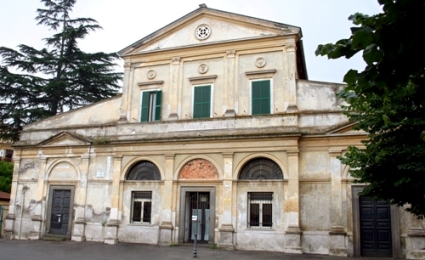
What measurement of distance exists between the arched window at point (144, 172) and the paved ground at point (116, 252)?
2924 millimetres

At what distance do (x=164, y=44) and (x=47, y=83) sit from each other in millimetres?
11184

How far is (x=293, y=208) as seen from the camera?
1570 cm

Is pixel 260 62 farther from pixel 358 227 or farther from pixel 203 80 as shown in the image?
pixel 358 227

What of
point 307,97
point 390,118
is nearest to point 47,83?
point 307,97

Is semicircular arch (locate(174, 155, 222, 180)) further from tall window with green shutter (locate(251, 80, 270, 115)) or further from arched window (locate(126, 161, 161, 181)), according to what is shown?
tall window with green shutter (locate(251, 80, 270, 115))

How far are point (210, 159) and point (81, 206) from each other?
6554 millimetres

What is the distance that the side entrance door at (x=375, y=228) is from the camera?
14.9 m

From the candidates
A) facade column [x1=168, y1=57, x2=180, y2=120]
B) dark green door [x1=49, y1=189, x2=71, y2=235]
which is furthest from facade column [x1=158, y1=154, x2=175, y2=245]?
dark green door [x1=49, y1=189, x2=71, y2=235]

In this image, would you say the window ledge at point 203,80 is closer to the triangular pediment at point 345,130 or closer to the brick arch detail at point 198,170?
the brick arch detail at point 198,170

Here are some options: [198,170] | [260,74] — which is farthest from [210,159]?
[260,74]

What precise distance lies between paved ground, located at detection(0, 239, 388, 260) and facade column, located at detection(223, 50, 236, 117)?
565 cm

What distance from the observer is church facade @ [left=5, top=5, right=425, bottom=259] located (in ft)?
51.1

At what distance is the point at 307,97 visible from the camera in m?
16.9

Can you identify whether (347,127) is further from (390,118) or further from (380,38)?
(380,38)
